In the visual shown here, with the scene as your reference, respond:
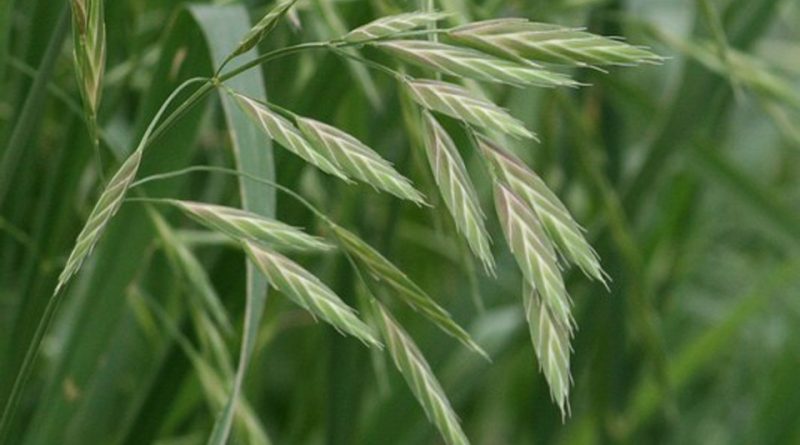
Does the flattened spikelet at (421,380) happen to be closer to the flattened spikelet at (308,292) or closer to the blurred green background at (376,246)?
the flattened spikelet at (308,292)

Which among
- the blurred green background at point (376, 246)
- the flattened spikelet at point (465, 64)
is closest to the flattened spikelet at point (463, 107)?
the flattened spikelet at point (465, 64)

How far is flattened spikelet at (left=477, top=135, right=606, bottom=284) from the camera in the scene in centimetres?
40

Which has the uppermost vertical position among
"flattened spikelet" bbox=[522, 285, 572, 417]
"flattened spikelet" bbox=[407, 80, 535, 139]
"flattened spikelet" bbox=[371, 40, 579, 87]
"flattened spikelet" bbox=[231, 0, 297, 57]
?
"flattened spikelet" bbox=[231, 0, 297, 57]

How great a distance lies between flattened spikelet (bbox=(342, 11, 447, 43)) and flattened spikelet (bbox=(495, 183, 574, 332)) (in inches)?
1.9

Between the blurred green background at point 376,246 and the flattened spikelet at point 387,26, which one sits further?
the blurred green background at point 376,246

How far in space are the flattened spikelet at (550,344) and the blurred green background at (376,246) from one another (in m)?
0.17

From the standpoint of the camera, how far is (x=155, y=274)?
0.88m

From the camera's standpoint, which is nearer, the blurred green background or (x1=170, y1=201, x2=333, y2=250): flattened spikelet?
(x1=170, y1=201, x2=333, y2=250): flattened spikelet

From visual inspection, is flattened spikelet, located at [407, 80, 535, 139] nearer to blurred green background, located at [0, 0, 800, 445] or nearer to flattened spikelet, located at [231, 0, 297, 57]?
flattened spikelet, located at [231, 0, 297, 57]

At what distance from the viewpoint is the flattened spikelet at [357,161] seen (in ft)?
1.27

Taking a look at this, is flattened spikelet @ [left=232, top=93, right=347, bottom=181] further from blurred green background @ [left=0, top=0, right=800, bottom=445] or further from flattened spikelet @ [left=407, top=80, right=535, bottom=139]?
blurred green background @ [left=0, top=0, right=800, bottom=445]

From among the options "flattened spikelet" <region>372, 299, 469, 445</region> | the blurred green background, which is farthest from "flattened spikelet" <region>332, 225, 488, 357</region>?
the blurred green background

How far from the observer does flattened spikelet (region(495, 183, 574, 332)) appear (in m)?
0.39

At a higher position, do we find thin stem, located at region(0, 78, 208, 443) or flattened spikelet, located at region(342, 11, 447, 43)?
flattened spikelet, located at region(342, 11, 447, 43)
